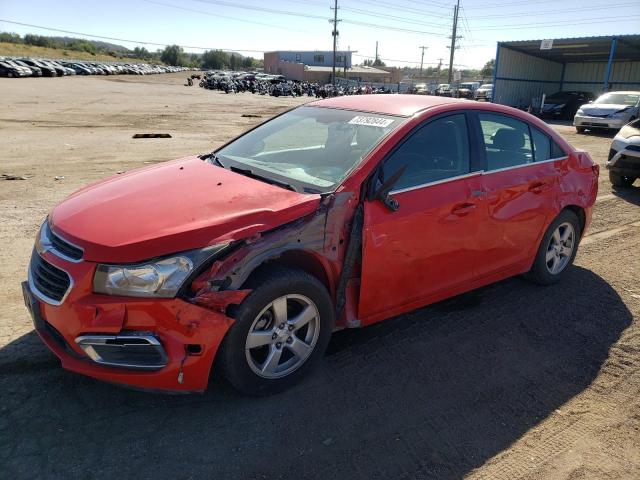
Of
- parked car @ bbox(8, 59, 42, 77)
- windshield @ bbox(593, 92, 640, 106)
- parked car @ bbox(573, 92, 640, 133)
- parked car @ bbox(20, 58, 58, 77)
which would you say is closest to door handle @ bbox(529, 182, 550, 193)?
parked car @ bbox(573, 92, 640, 133)

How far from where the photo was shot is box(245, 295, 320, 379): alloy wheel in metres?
2.81

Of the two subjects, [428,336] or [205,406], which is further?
[428,336]

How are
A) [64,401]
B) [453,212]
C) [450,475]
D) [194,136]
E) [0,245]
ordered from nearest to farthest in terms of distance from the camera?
1. [450,475]
2. [64,401]
3. [453,212]
4. [0,245]
5. [194,136]

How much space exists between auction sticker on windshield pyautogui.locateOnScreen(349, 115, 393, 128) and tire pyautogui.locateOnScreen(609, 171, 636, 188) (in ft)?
23.6

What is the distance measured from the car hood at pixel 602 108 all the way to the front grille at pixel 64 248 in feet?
67.6

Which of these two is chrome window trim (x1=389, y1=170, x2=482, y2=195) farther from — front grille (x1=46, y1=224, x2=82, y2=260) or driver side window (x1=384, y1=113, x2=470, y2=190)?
front grille (x1=46, y1=224, x2=82, y2=260)

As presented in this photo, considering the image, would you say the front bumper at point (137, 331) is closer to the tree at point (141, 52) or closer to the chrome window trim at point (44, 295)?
the chrome window trim at point (44, 295)

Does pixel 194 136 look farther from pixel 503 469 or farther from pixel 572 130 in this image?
pixel 572 130

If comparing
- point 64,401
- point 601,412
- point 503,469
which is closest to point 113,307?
point 64,401

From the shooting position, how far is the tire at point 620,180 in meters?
9.00

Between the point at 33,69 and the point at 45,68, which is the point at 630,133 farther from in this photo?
the point at 45,68

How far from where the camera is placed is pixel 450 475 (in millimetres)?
2471

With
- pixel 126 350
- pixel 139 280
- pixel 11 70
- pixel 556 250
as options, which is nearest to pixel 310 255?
pixel 139 280

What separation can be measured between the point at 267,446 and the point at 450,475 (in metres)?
0.94
